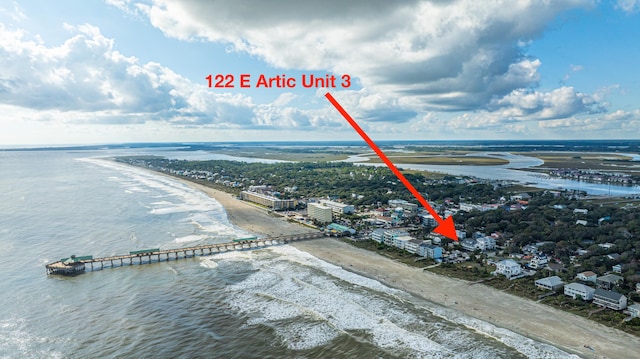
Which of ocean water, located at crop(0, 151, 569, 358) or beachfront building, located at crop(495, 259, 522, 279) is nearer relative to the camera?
ocean water, located at crop(0, 151, 569, 358)

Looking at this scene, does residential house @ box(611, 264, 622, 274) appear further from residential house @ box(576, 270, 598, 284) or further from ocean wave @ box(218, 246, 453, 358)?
ocean wave @ box(218, 246, 453, 358)

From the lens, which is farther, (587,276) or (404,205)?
(404,205)

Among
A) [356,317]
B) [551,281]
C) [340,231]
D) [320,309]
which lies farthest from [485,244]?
[320,309]

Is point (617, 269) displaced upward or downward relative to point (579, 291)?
downward

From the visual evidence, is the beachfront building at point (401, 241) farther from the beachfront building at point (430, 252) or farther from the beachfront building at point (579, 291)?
the beachfront building at point (579, 291)

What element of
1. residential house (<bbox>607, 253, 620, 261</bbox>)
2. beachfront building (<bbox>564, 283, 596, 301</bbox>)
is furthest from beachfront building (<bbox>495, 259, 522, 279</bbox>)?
residential house (<bbox>607, 253, 620, 261</bbox>)

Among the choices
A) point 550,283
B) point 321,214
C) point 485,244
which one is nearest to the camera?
point 550,283

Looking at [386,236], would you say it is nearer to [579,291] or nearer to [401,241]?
[401,241]

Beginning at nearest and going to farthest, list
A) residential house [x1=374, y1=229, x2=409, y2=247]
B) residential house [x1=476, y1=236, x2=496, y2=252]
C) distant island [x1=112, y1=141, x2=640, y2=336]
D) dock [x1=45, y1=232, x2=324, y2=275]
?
distant island [x1=112, y1=141, x2=640, y2=336], dock [x1=45, y1=232, x2=324, y2=275], residential house [x1=476, y1=236, x2=496, y2=252], residential house [x1=374, y1=229, x2=409, y2=247]
